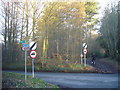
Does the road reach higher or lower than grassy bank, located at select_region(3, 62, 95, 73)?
lower

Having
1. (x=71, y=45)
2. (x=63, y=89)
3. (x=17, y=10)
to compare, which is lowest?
(x=63, y=89)

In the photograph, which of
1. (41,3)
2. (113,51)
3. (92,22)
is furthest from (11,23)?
(113,51)

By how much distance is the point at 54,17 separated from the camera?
15711mm

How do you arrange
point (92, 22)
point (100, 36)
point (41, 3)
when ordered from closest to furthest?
point (41, 3), point (92, 22), point (100, 36)

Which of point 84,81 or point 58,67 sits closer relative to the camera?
point 84,81

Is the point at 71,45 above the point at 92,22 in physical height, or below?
below

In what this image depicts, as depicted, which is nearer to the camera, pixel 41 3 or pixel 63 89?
pixel 63 89

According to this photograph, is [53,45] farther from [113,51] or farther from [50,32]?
[113,51]

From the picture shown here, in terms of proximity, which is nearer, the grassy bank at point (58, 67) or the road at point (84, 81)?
the road at point (84, 81)

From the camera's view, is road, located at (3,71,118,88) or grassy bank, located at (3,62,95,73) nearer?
road, located at (3,71,118,88)

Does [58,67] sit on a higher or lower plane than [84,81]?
higher

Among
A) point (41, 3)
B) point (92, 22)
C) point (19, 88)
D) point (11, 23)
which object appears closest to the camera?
point (19, 88)

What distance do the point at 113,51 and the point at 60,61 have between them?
27.5ft

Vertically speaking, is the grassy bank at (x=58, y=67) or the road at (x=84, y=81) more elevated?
the grassy bank at (x=58, y=67)
